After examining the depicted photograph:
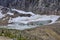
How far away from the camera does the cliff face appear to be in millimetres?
33719

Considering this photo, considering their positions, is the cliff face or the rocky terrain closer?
the rocky terrain

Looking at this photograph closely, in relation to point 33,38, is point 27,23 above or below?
below

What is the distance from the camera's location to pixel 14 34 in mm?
16797

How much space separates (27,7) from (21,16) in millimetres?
6954

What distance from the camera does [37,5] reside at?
3647 cm

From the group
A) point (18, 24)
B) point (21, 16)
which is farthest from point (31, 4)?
point (18, 24)

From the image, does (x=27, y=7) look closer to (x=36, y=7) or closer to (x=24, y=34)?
(x=36, y=7)

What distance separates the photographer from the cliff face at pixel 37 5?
33.7 meters

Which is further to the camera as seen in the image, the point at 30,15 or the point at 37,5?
the point at 37,5

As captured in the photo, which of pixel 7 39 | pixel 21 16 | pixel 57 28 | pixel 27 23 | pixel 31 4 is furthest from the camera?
pixel 31 4

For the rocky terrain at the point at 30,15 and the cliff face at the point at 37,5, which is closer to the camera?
the rocky terrain at the point at 30,15

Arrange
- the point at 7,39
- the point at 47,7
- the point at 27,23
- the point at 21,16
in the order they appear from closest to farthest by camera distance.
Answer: the point at 7,39 < the point at 27,23 < the point at 21,16 < the point at 47,7

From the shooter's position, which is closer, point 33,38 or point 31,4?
point 33,38

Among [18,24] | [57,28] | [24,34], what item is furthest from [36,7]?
[24,34]
